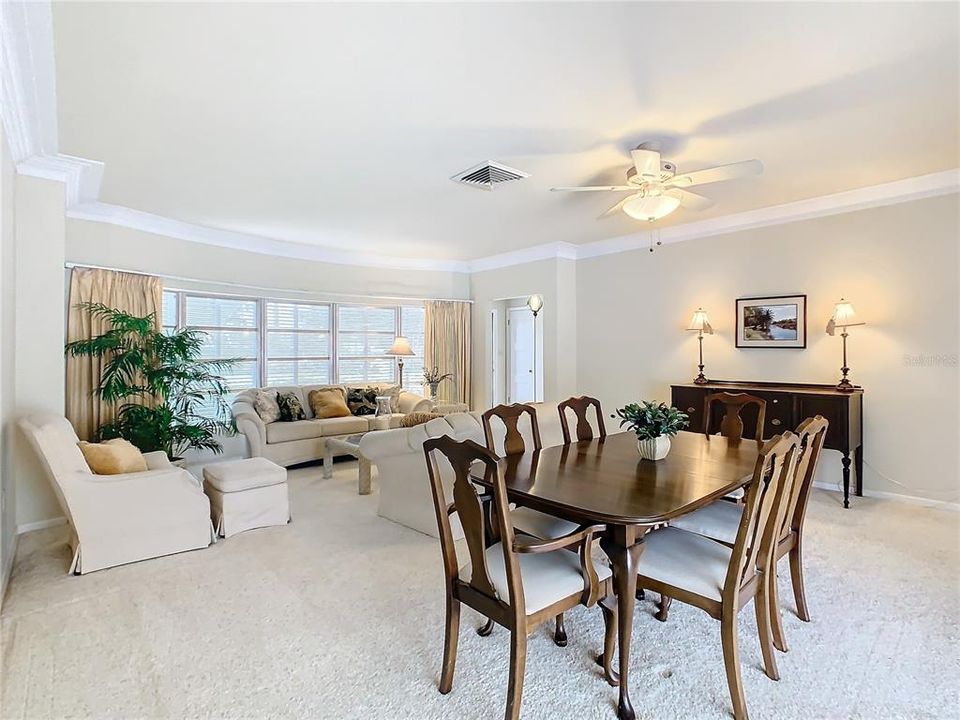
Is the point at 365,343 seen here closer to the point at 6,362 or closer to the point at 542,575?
the point at 6,362

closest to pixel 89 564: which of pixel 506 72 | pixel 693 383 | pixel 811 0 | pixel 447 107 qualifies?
pixel 447 107

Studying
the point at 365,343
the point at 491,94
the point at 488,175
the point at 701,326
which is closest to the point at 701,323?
the point at 701,326

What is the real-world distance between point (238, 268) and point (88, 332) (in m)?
1.70

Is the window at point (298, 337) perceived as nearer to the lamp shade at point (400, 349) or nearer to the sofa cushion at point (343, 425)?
the lamp shade at point (400, 349)

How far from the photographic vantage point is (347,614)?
2578 millimetres

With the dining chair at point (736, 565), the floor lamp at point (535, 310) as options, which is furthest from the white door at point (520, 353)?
the dining chair at point (736, 565)

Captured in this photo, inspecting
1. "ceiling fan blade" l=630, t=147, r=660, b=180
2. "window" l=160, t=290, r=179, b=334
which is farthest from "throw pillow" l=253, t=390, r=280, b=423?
"ceiling fan blade" l=630, t=147, r=660, b=180

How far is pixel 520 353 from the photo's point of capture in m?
7.89

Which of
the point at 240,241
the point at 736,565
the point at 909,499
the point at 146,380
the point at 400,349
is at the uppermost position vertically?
the point at 240,241

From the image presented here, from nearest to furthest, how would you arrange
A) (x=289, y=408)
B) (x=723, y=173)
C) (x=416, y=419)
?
(x=723, y=173)
(x=416, y=419)
(x=289, y=408)

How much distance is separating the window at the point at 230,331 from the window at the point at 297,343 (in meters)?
0.18

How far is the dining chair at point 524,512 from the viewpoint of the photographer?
2377 mm

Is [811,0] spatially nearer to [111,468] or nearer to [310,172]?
[310,172]

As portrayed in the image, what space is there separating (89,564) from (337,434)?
283 cm
